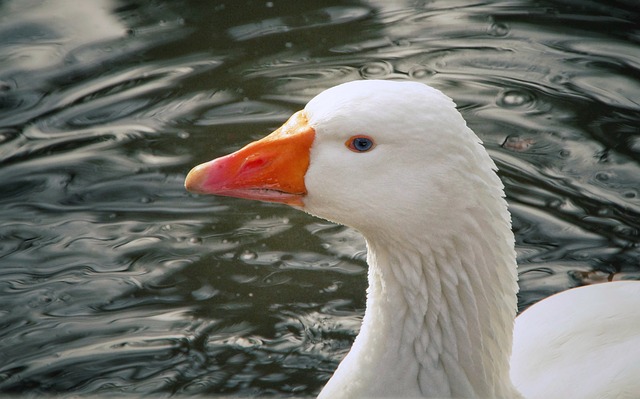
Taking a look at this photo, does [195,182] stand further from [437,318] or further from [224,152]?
[224,152]

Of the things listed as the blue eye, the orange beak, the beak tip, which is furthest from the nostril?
the blue eye

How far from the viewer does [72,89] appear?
617 centimetres

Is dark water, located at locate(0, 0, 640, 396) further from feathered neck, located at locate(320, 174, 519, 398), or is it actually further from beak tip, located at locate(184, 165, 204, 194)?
beak tip, located at locate(184, 165, 204, 194)

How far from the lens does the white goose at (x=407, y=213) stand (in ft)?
9.27

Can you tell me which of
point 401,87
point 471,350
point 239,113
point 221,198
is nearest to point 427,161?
point 401,87

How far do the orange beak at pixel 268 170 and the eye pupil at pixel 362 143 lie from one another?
15 centimetres

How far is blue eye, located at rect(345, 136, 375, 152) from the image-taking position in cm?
285

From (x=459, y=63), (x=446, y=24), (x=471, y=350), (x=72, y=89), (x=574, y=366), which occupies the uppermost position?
(x=446, y=24)

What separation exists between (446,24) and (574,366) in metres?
3.58

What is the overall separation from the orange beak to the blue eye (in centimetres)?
13

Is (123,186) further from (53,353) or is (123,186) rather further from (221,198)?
(53,353)

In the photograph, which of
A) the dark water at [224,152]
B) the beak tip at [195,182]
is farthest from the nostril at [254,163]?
the dark water at [224,152]

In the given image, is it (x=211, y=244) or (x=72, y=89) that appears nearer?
(x=211, y=244)

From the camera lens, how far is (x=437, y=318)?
3092 millimetres
